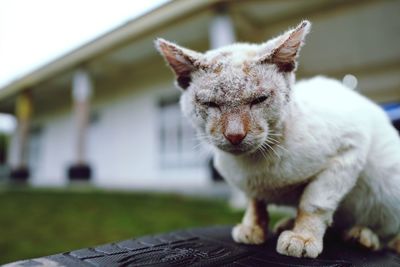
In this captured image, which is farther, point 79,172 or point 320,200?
point 79,172

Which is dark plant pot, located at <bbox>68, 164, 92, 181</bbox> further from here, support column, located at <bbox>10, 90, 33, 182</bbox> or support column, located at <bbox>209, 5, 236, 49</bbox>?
support column, located at <bbox>209, 5, 236, 49</bbox>

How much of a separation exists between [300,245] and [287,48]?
72 centimetres

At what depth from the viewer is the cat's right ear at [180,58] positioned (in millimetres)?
1259

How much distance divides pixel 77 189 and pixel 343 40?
6.81m

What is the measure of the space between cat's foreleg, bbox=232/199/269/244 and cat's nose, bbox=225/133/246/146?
524 millimetres

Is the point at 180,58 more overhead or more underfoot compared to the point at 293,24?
more underfoot

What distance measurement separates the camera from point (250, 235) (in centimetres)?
147

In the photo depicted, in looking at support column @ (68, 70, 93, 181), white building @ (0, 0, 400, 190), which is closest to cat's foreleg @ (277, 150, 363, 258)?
white building @ (0, 0, 400, 190)

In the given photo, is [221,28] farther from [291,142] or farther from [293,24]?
[291,142]

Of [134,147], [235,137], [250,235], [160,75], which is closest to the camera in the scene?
[235,137]

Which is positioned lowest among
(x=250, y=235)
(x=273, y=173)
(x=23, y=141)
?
(x=250, y=235)

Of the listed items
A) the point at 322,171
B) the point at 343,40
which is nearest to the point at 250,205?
the point at 322,171

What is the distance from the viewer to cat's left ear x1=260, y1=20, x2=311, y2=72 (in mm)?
1180

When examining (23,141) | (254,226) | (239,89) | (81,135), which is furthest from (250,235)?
(23,141)
